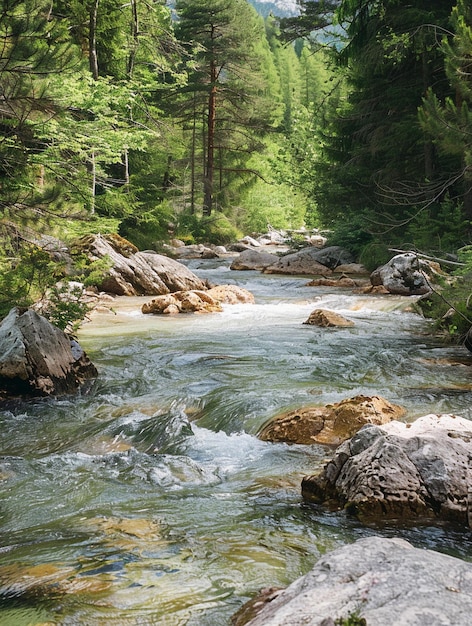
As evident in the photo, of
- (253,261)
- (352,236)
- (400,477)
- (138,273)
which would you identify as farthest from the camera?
(253,261)

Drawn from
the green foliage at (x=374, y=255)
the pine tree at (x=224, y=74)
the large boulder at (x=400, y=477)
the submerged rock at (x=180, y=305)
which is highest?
the pine tree at (x=224, y=74)

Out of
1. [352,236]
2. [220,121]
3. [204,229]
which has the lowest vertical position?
[352,236]

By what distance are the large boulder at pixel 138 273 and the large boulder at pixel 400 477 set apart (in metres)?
11.4

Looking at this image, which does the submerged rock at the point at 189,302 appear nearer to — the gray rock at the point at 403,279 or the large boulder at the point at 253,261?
the gray rock at the point at 403,279

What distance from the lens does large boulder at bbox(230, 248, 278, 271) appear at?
2233cm

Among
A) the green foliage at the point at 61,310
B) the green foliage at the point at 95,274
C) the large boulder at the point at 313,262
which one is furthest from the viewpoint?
the large boulder at the point at 313,262

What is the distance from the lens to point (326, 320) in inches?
444

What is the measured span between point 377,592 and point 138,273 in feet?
45.7

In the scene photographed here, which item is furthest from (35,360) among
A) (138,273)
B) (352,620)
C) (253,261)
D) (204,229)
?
(204,229)

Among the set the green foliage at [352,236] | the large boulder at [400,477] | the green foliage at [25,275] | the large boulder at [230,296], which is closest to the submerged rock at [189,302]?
the large boulder at [230,296]

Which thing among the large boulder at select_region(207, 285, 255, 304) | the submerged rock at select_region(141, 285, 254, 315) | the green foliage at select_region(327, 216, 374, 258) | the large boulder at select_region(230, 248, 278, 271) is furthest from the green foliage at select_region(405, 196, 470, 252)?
the large boulder at select_region(230, 248, 278, 271)

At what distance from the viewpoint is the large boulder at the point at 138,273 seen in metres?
15.0

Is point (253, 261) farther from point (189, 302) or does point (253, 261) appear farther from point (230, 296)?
point (189, 302)

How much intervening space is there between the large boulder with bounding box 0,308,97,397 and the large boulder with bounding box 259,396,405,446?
2.75m
